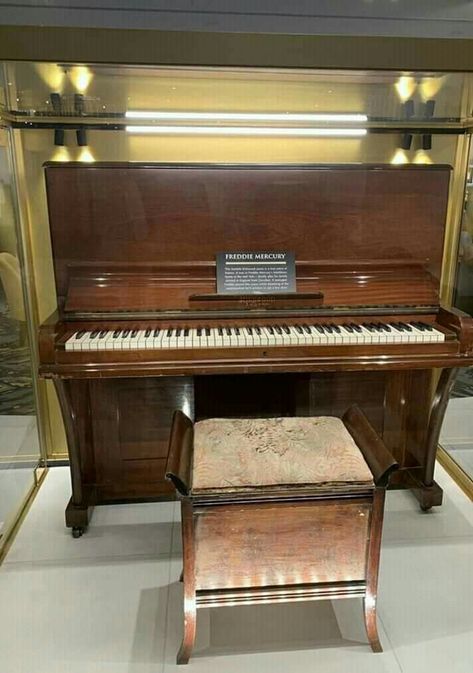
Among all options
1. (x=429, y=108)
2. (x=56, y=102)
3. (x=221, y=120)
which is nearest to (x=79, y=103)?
(x=56, y=102)

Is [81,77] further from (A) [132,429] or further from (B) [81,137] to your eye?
(A) [132,429]

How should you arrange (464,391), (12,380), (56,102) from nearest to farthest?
(56,102) < (12,380) < (464,391)

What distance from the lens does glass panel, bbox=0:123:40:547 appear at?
7.22ft

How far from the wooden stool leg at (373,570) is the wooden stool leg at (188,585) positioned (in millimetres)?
511

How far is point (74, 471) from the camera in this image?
208 centimetres

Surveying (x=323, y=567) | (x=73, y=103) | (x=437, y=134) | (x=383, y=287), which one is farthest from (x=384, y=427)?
(x=73, y=103)

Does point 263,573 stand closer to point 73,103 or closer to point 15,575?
point 15,575

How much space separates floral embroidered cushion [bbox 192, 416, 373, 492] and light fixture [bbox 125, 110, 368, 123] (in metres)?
1.30

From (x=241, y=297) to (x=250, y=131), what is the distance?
0.78 meters

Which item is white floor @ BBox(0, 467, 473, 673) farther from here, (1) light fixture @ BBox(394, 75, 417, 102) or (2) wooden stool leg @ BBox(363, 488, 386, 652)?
(1) light fixture @ BBox(394, 75, 417, 102)

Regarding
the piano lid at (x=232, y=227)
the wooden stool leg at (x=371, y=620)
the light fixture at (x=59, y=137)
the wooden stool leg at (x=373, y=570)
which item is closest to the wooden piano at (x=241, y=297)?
the piano lid at (x=232, y=227)

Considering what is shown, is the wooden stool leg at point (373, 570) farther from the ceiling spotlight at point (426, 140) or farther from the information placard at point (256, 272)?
the ceiling spotlight at point (426, 140)

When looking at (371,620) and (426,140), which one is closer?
(371,620)

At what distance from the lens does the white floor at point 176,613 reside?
155cm
